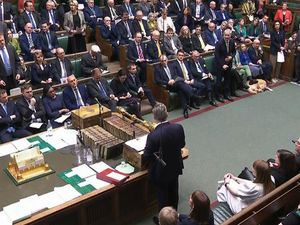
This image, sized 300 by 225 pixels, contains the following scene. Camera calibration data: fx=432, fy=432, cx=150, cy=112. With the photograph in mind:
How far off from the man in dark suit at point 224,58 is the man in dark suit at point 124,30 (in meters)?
1.83

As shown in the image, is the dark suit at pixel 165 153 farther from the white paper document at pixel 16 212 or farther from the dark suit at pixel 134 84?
the dark suit at pixel 134 84

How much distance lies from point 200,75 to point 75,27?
8.59 ft

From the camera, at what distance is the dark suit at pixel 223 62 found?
8.11m

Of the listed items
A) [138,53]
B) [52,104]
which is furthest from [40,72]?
[138,53]

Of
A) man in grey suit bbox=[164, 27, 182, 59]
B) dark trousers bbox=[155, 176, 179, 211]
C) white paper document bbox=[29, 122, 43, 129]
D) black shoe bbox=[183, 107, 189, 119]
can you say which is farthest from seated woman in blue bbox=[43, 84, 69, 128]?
man in grey suit bbox=[164, 27, 182, 59]

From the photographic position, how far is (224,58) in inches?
320

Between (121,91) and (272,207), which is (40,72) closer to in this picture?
(121,91)

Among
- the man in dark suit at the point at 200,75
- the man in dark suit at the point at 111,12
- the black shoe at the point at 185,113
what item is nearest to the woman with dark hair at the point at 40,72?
the black shoe at the point at 185,113

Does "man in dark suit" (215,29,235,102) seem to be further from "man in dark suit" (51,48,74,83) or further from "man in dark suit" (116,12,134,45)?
"man in dark suit" (51,48,74,83)

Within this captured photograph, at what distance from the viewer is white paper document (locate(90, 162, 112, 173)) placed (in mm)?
4250

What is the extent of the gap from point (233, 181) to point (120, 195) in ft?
3.74

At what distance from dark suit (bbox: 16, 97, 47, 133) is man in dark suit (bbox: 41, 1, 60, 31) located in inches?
113

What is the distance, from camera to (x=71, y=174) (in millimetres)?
4164

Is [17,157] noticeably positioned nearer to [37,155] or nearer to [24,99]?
[37,155]
